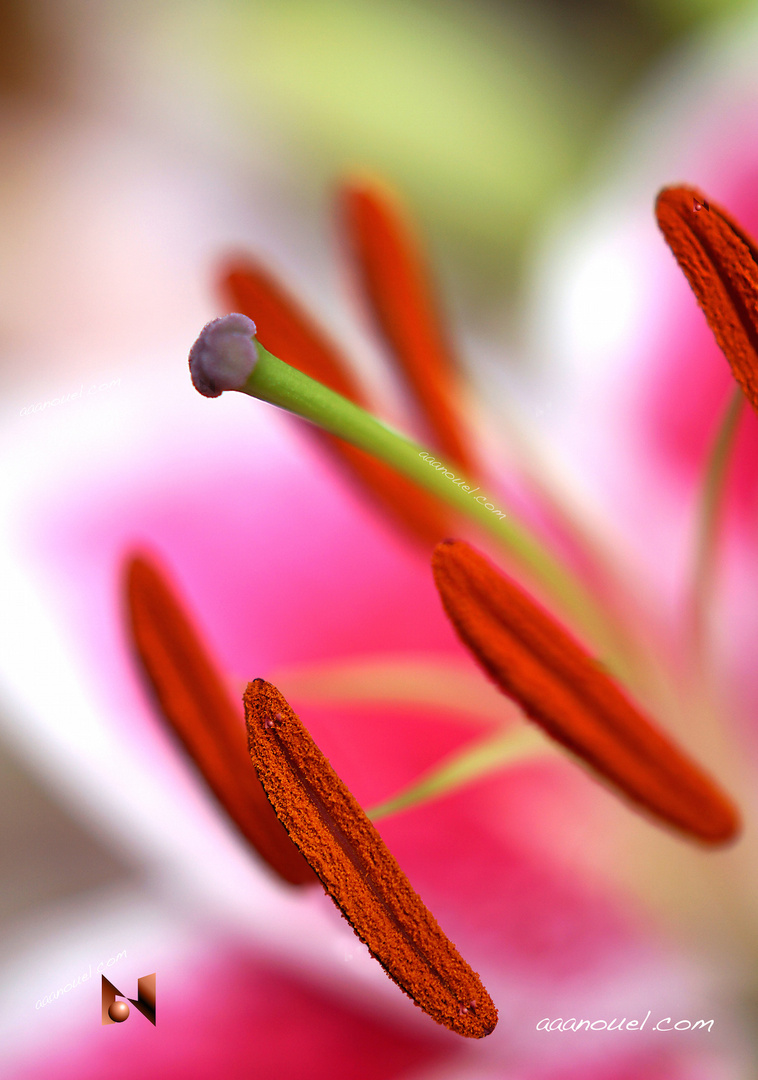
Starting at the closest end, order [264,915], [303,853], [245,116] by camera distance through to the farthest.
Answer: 1. [303,853]
2. [264,915]
3. [245,116]

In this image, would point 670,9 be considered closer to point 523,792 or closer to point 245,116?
point 245,116

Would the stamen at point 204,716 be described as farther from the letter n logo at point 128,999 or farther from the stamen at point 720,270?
the stamen at point 720,270

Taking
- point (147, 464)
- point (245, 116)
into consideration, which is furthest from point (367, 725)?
point (245, 116)

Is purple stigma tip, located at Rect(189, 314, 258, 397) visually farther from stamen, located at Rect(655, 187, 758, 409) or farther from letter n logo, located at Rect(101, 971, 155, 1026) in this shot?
letter n logo, located at Rect(101, 971, 155, 1026)

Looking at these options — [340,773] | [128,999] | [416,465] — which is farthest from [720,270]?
[128,999]

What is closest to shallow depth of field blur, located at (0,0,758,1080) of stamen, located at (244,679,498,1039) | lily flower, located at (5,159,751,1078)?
lily flower, located at (5,159,751,1078)

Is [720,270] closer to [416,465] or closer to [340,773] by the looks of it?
[416,465]

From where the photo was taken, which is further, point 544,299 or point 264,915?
point 544,299
